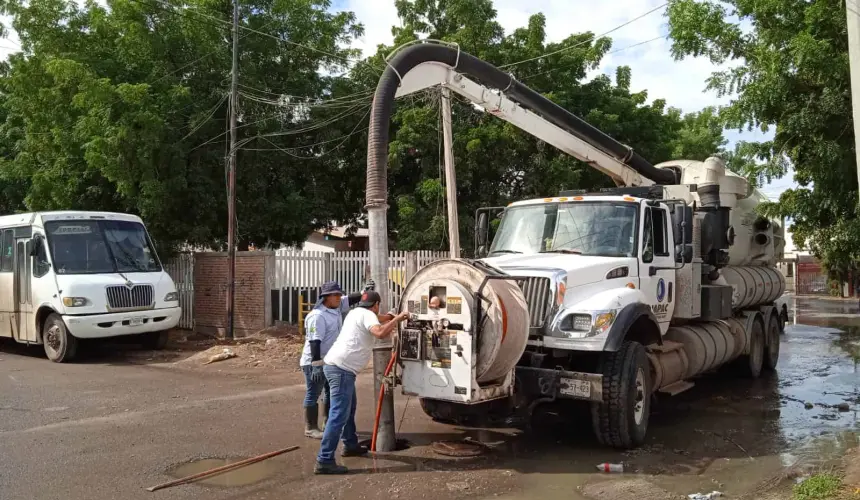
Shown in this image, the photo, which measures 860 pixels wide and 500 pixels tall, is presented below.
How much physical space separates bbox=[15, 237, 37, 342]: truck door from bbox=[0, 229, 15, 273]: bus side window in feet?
0.77

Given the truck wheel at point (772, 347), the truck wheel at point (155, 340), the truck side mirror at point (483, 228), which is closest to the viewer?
the truck side mirror at point (483, 228)

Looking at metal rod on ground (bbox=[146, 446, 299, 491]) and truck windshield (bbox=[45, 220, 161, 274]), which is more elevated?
truck windshield (bbox=[45, 220, 161, 274])

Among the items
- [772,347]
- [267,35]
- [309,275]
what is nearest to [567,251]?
[772,347]

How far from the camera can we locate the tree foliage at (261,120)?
1659 cm

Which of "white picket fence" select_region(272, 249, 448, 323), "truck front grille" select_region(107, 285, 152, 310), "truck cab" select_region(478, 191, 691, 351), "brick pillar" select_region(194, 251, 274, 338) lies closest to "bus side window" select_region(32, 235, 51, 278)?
"truck front grille" select_region(107, 285, 152, 310)

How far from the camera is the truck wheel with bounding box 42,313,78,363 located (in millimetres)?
13250

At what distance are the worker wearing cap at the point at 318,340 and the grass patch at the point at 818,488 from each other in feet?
13.5

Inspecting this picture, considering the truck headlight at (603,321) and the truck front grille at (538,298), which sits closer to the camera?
the truck headlight at (603,321)

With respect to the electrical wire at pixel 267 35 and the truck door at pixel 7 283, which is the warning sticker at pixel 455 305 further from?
the electrical wire at pixel 267 35

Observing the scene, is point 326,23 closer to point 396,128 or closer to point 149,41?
point 396,128

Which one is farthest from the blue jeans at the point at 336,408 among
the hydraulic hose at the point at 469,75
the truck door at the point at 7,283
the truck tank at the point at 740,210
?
the truck door at the point at 7,283

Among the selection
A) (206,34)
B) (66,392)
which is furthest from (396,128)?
(66,392)

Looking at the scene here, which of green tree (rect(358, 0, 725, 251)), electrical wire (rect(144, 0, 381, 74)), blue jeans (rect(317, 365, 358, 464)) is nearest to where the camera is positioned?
blue jeans (rect(317, 365, 358, 464))

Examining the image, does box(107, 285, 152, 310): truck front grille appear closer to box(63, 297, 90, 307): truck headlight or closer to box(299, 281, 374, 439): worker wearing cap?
box(63, 297, 90, 307): truck headlight
